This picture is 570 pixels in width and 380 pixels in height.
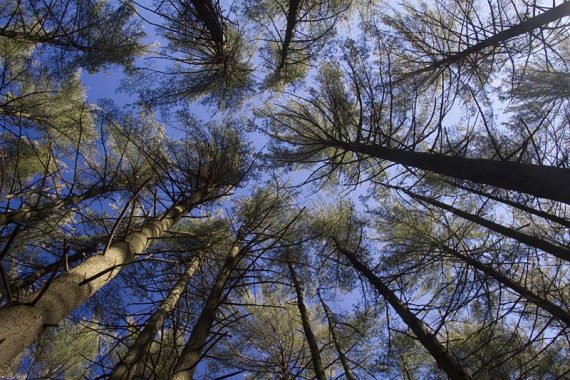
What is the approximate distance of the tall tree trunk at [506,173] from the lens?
224 cm

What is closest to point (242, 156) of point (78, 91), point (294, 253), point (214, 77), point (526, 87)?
point (214, 77)

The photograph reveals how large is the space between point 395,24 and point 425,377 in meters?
6.61

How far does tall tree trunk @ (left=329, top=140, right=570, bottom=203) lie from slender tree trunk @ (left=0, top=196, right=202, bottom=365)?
241cm

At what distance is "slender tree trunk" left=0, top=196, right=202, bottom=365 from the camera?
5.27ft

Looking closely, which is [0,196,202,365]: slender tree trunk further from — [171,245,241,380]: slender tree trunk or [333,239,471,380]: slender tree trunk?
[333,239,471,380]: slender tree trunk

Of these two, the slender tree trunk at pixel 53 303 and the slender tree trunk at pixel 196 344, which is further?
the slender tree trunk at pixel 196 344

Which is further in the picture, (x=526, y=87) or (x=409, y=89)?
(x=526, y=87)

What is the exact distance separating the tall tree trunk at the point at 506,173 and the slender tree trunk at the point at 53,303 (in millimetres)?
2406

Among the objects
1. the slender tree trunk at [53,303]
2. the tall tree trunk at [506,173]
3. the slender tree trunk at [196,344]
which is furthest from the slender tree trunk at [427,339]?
the slender tree trunk at [53,303]

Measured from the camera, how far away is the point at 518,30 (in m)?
3.70

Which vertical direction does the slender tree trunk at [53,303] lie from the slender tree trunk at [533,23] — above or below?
below

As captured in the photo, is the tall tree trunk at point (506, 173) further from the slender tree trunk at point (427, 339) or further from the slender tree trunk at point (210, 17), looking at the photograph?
the slender tree trunk at point (210, 17)

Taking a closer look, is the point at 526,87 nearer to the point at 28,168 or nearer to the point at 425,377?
the point at 425,377

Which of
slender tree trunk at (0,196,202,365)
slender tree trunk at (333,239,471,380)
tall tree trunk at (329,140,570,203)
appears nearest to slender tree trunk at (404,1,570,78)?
tall tree trunk at (329,140,570,203)
